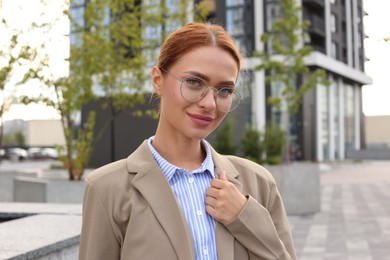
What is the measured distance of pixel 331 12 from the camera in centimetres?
4925

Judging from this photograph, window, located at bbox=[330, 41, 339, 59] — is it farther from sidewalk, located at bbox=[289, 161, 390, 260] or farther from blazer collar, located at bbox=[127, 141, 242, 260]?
blazer collar, located at bbox=[127, 141, 242, 260]

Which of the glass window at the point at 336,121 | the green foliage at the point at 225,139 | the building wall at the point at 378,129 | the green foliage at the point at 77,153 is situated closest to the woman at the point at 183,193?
the green foliage at the point at 77,153

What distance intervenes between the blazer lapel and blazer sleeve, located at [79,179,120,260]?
0.12 meters

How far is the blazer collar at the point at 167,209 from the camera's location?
1500 mm

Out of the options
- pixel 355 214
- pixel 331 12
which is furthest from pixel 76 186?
pixel 331 12

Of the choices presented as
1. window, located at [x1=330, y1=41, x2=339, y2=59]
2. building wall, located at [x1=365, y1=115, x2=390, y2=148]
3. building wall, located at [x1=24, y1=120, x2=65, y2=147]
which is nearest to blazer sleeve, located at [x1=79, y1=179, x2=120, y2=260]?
window, located at [x1=330, y1=41, x2=339, y2=59]

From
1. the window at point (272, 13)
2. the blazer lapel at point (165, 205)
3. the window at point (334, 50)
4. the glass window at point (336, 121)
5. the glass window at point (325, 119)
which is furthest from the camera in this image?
the glass window at point (336, 121)

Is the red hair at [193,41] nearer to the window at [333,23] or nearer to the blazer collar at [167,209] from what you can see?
the blazer collar at [167,209]

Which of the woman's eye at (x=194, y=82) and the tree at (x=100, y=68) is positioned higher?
the tree at (x=100, y=68)

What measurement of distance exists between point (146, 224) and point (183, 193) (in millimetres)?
159

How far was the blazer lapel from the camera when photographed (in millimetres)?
1496

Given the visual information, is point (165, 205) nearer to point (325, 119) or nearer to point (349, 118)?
point (325, 119)

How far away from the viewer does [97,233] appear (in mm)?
1505

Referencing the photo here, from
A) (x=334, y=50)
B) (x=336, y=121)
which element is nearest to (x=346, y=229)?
(x=334, y=50)
